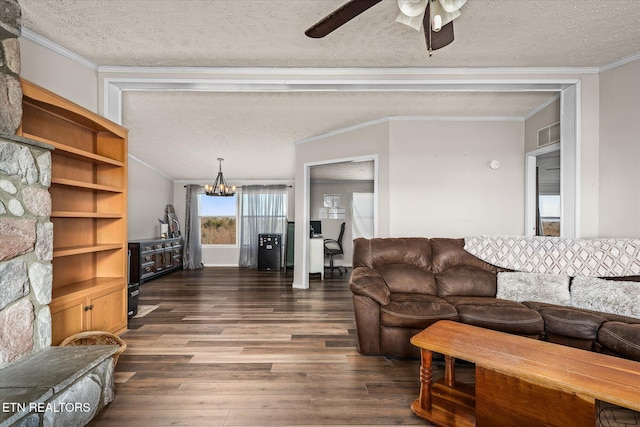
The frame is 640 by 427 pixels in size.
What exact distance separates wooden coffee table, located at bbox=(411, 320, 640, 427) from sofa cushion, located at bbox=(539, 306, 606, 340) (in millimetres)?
726

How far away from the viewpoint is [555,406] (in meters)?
1.27

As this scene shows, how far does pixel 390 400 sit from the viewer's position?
1822 mm

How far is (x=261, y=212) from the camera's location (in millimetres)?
7039

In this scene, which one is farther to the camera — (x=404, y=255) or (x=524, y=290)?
(x=404, y=255)

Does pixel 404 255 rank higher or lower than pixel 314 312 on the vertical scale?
higher

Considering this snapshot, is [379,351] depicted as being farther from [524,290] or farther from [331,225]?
[331,225]

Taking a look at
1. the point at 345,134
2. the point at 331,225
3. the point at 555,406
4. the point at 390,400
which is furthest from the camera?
the point at 331,225

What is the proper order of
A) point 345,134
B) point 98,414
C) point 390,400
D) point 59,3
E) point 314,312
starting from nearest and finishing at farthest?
point 98,414, point 390,400, point 59,3, point 314,312, point 345,134

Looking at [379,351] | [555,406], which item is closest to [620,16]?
[555,406]

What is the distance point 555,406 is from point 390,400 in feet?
2.89

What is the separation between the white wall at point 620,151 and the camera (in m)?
2.61

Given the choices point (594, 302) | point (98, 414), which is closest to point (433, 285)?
point (594, 302)

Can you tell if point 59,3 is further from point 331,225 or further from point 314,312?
point 331,225

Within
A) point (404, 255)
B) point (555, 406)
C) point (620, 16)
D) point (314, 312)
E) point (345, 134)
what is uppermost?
point (620, 16)
